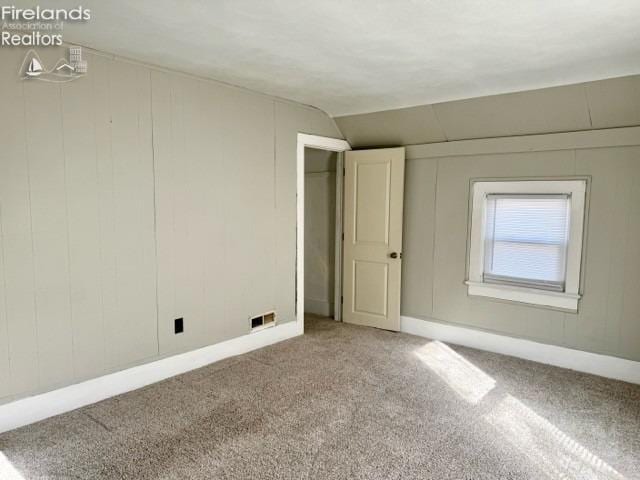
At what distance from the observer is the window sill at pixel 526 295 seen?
12.5 feet

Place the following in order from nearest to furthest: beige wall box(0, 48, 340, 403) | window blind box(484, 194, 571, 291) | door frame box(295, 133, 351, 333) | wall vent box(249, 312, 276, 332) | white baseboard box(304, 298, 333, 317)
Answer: beige wall box(0, 48, 340, 403) → window blind box(484, 194, 571, 291) → wall vent box(249, 312, 276, 332) → door frame box(295, 133, 351, 333) → white baseboard box(304, 298, 333, 317)

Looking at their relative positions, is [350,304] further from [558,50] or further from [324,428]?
[558,50]

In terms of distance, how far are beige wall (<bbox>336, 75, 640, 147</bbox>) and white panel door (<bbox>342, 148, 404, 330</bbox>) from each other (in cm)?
24

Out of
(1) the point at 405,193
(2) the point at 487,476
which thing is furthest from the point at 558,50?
(2) the point at 487,476

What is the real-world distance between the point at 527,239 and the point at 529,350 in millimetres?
1021

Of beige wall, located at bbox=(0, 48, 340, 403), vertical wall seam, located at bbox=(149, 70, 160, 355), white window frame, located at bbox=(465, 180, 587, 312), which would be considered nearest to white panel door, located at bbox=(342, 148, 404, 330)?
white window frame, located at bbox=(465, 180, 587, 312)

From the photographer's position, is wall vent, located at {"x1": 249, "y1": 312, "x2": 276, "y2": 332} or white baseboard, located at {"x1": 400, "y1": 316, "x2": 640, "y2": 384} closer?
white baseboard, located at {"x1": 400, "y1": 316, "x2": 640, "y2": 384}

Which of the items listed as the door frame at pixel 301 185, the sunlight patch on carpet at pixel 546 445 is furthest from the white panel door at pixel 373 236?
the sunlight patch on carpet at pixel 546 445

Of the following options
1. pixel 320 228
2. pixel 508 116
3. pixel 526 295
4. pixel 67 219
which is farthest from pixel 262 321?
pixel 508 116

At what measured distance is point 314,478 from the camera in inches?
89.1

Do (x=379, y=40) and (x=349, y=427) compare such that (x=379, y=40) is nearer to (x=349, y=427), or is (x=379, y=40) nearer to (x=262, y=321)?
(x=349, y=427)

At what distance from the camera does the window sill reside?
3.82 meters

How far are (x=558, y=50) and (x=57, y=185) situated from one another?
131 inches

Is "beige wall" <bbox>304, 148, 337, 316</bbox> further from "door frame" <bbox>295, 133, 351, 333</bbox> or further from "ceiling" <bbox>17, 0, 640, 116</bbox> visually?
"ceiling" <bbox>17, 0, 640, 116</bbox>
